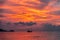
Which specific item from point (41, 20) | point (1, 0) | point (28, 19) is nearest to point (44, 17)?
point (41, 20)

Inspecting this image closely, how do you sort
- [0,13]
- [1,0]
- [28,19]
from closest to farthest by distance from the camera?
[1,0], [0,13], [28,19]

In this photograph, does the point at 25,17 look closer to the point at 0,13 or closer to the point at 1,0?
the point at 0,13

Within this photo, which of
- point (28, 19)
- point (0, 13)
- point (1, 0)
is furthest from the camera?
point (28, 19)

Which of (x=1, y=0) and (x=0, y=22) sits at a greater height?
(x=1, y=0)

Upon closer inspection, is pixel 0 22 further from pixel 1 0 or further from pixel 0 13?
pixel 1 0

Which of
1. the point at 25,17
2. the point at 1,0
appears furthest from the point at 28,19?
the point at 1,0

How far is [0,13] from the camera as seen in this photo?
1220 cm

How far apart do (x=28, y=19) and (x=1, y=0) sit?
454 cm

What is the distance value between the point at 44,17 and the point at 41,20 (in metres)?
0.33

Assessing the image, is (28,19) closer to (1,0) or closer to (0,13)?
(0,13)

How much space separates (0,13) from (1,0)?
2.34 meters

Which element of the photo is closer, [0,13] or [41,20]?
[0,13]

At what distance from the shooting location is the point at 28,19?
46.6 ft

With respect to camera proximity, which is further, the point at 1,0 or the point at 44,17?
the point at 44,17
